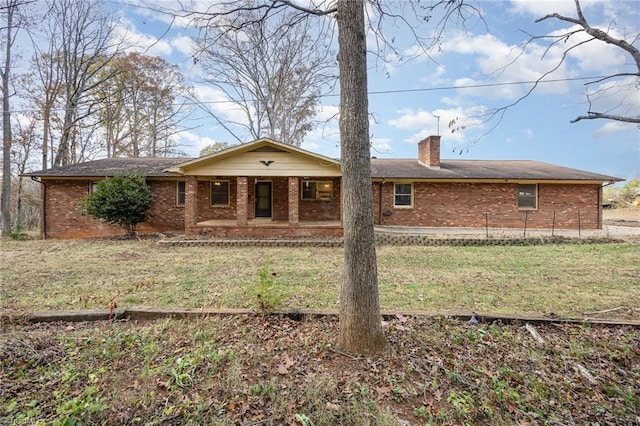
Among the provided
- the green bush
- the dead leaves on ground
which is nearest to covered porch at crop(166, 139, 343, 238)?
the green bush

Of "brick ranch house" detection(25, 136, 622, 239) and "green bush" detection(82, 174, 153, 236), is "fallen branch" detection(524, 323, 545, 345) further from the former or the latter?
"green bush" detection(82, 174, 153, 236)

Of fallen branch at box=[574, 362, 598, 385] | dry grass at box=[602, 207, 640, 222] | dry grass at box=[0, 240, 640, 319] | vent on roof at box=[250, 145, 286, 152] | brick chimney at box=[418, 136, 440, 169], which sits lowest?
fallen branch at box=[574, 362, 598, 385]

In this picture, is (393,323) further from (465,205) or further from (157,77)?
(157,77)

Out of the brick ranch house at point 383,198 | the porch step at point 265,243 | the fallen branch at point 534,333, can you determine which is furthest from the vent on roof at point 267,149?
the fallen branch at point 534,333

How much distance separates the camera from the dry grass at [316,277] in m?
4.75

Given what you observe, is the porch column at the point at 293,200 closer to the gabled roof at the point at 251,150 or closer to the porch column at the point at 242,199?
the gabled roof at the point at 251,150

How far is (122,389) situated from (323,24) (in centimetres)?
480

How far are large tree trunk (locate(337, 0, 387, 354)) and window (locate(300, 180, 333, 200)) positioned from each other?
39.8 ft

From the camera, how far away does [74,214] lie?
13875mm

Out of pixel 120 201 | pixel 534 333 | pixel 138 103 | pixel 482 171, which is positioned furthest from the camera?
pixel 138 103

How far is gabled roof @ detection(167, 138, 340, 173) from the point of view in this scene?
1177 centimetres

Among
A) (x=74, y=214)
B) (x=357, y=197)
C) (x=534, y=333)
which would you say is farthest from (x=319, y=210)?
(x=357, y=197)

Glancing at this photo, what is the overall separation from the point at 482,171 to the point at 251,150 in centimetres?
1187

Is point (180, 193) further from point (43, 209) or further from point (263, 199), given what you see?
point (43, 209)
